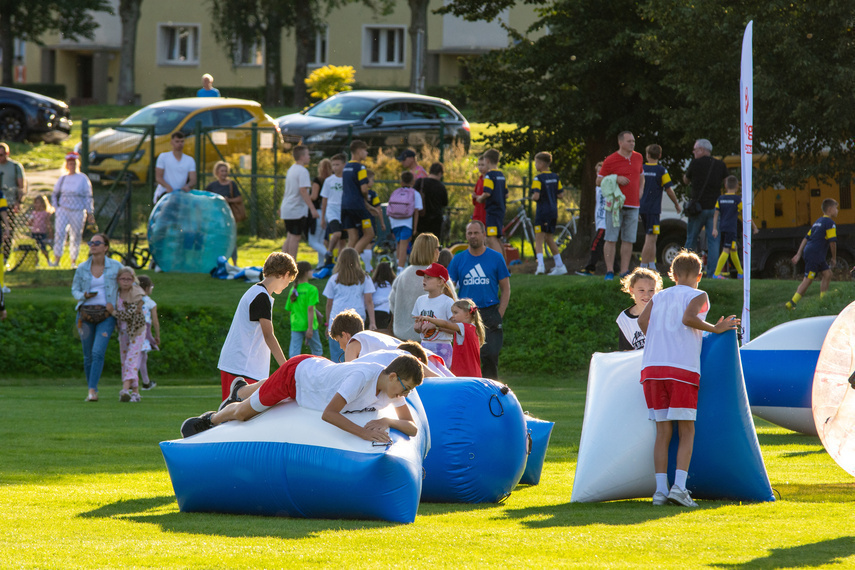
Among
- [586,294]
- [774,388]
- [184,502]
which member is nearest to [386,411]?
[184,502]

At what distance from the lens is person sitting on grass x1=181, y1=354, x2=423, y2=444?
682cm

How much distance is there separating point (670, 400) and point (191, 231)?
1312 cm

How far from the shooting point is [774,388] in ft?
34.8

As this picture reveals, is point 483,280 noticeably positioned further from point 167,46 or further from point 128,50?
point 167,46

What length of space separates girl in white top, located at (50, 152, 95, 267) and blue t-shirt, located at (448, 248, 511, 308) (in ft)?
32.9

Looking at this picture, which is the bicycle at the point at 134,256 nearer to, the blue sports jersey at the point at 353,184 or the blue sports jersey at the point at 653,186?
the blue sports jersey at the point at 353,184

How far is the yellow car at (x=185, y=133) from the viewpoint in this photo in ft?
80.1

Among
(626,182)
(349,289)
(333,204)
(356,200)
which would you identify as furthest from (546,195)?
(349,289)

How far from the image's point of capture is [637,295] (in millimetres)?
8719

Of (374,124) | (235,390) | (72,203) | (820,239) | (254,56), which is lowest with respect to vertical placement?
(235,390)

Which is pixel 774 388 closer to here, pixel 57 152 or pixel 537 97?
pixel 537 97

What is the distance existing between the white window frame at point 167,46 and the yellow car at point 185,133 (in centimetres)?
2565

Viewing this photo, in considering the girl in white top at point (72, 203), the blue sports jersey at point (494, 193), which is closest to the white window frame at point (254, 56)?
the girl in white top at point (72, 203)

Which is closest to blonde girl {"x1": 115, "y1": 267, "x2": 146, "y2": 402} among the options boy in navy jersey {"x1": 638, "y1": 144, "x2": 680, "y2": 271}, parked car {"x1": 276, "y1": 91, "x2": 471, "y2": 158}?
boy in navy jersey {"x1": 638, "y1": 144, "x2": 680, "y2": 271}
